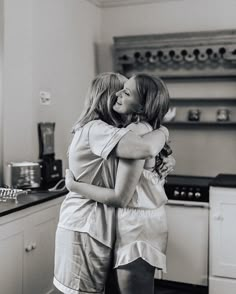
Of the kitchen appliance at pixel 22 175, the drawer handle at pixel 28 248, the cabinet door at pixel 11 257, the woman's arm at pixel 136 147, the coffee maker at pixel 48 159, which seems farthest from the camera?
the coffee maker at pixel 48 159

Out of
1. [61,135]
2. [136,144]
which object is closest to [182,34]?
[61,135]

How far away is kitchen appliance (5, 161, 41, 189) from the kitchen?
13 centimetres

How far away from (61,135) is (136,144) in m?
2.19

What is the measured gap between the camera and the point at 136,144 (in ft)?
5.23

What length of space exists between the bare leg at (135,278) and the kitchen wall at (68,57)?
157 centimetres

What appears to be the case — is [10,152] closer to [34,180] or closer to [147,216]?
[34,180]

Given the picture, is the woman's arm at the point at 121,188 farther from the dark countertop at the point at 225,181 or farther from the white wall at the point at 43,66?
the dark countertop at the point at 225,181

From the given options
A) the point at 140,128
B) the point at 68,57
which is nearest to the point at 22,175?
the point at 68,57

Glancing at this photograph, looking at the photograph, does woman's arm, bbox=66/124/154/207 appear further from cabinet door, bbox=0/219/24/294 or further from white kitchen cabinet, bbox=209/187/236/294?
white kitchen cabinet, bbox=209/187/236/294

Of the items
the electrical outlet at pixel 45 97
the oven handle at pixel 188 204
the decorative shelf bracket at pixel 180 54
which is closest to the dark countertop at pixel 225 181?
the oven handle at pixel 188 204

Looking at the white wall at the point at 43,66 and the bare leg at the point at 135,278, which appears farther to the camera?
the white wall at the point at 43,66

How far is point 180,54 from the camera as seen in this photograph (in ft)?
12.9

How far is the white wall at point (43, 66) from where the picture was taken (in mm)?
2986

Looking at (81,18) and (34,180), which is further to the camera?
(81,18)
